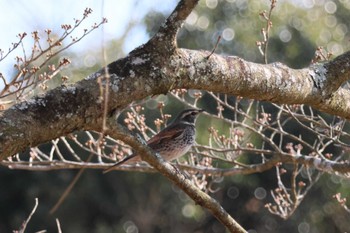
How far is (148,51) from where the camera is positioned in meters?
3.60

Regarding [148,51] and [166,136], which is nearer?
[148,51]

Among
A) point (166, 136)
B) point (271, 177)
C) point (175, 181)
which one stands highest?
point (175, 181)

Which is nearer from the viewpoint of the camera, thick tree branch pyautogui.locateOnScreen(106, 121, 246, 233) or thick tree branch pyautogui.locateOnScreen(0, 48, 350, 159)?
thick tree branch pyautogui.locateOnScreen(0, 48, 350, 159)

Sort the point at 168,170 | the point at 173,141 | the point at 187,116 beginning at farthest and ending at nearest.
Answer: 1. the point at 187,116
2. the point at 173,141
3. the point at 168,170

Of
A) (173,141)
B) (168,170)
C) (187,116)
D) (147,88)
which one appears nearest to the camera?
(147,88)

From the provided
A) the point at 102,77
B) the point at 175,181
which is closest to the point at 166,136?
the point at 175,181

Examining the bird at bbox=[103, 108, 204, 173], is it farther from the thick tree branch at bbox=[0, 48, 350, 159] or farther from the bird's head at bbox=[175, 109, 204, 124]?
the thick tree branch at bbox=[0, 48, 350, 159]

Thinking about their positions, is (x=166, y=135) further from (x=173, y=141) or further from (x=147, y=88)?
(x=147, y=88)

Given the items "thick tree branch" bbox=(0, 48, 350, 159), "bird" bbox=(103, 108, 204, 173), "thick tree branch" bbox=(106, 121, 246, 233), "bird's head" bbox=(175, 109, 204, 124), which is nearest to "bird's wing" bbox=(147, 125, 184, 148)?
"bird" bbox=(103, 108, 204, 173)

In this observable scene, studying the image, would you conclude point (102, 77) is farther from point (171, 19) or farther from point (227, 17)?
point (227, 17)

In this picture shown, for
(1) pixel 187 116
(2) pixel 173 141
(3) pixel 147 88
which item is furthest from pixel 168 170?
(1) pixel 187 116

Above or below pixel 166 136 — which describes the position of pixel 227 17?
below

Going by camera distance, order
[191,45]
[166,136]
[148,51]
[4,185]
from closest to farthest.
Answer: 1. [148,51]
2. [166,136]
3. [191,45]
4. [4,185]

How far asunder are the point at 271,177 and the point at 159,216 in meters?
2.56
